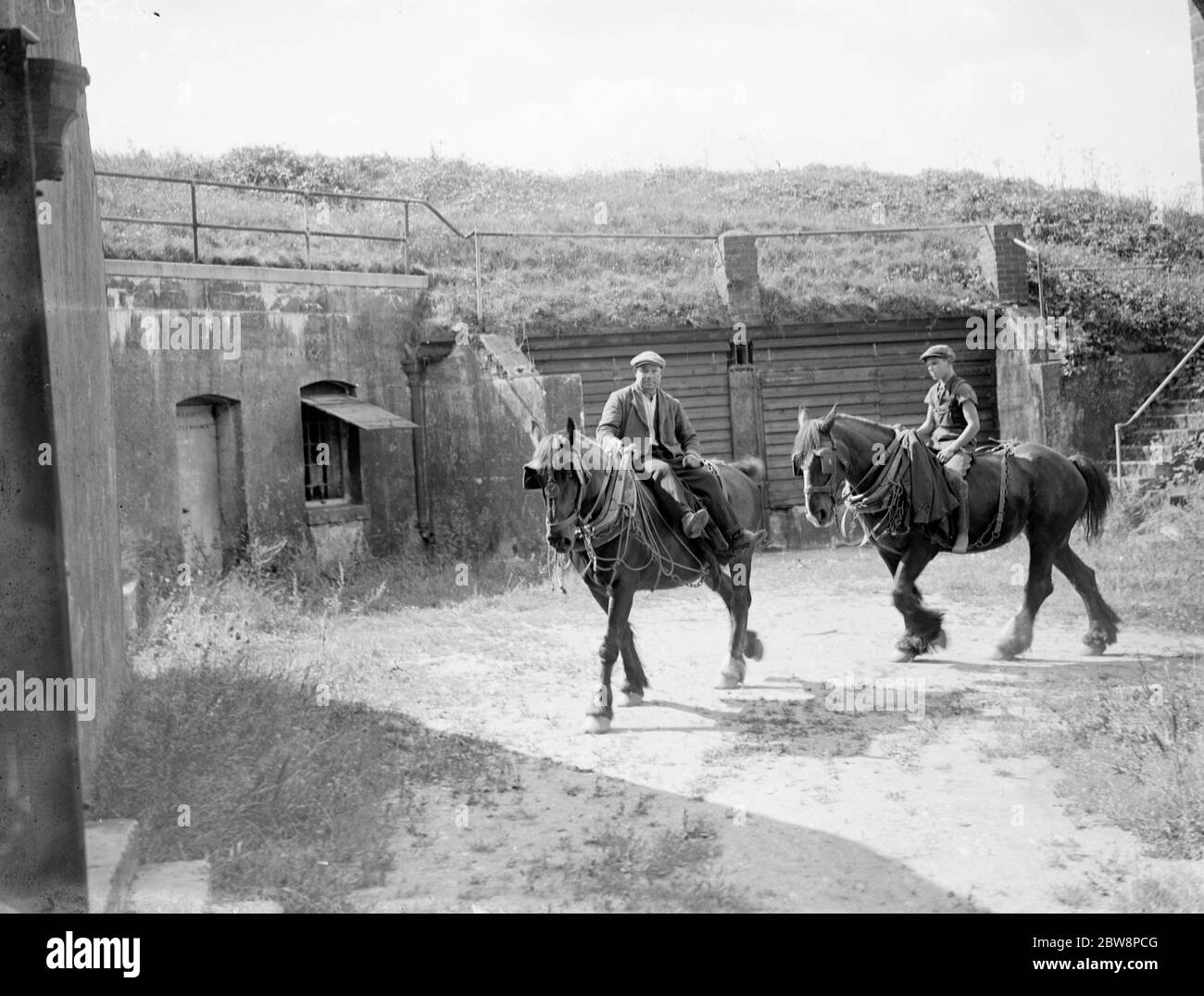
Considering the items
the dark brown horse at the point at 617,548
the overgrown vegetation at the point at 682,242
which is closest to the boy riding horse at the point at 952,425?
the dark brown horse at the point at 617,548

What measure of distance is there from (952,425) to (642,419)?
11.6 feet

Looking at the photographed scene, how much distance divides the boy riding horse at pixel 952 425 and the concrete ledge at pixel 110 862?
751 centimetres

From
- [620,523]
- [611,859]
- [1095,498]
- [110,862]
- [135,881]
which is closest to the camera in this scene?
[110,862]

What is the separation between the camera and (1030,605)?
10758 mm

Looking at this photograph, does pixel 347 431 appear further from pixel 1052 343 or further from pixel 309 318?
pixel 1052 343

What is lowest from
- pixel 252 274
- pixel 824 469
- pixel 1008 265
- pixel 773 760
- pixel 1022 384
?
pixel 773 760

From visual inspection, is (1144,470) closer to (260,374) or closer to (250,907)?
(260,374)

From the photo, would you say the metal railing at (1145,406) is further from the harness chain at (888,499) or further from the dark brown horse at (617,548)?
the dark brown horse at (617,548)

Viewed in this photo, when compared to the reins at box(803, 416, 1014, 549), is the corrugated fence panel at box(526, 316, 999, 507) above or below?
above

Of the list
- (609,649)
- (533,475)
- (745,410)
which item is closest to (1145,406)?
(745,410)

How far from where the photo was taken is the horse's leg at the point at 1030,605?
10602 millimetres

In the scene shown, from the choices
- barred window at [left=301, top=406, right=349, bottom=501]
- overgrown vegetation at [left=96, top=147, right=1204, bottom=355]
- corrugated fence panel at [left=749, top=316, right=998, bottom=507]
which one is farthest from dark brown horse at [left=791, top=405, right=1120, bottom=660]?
overgrown vegetation at [left=96, top=147, right=1204, bottom=355]

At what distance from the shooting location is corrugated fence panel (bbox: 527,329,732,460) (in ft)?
62.5

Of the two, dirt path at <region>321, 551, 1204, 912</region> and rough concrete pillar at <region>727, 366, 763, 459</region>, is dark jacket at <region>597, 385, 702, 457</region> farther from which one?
rough concrete pillar at <region>727, 366, 763, 459</region>
